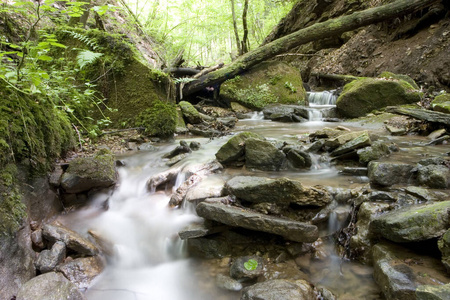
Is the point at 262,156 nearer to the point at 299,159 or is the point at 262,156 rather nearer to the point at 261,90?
the point at 299,159

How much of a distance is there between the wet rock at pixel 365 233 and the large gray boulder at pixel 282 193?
0.43m

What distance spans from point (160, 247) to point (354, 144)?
3.50m

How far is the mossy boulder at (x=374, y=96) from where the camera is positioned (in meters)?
8.05

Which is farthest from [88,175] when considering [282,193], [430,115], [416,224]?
[430,115]

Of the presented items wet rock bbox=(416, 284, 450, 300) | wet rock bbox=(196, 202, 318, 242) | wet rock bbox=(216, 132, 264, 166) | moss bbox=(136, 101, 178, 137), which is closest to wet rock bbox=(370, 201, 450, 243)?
wet rock bbox=(196, 202, 318, 242)

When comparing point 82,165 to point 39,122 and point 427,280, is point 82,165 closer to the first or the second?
point 39,122

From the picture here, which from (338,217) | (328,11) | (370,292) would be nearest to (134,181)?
(338,217)

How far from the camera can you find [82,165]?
3.57 metres

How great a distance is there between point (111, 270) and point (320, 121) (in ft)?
25.7

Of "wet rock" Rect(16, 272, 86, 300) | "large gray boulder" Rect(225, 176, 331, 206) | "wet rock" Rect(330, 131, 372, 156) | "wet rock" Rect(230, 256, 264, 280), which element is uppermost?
"wet rock" Rect(330, 131, 372, 156)

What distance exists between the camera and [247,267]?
105 inches

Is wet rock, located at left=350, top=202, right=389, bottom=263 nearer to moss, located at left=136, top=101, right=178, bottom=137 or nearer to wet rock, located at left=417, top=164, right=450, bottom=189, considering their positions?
wet rock, located at left=417, top=164, right=450, bottom=189

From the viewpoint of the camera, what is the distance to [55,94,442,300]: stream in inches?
103

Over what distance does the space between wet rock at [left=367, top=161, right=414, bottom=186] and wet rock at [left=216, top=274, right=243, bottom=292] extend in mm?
2291
